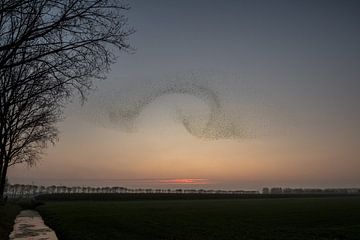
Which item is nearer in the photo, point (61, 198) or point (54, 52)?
point (54, 52)

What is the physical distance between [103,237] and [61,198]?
12511 centimetres

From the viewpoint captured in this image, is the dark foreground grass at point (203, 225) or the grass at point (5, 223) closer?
the grass at point (5, 223)

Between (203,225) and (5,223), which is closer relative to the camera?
(5,223)

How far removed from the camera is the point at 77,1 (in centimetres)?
1207

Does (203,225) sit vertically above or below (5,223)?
below

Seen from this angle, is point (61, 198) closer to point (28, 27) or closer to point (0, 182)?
point (0, 182)

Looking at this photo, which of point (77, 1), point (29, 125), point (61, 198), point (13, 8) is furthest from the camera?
point (61, 198)

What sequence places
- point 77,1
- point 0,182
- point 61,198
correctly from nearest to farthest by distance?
1. point 77,1
2. point 0,182
3. point 61,198

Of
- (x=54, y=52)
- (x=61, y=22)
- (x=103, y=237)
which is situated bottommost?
(x=103, y=237)

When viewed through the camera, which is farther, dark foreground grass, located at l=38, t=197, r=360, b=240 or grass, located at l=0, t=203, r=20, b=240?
dark foreground grass, located at l=38, t=197, r=360, b=240

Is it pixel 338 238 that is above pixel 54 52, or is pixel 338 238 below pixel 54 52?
below

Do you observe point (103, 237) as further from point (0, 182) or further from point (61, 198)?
point (61, 198)

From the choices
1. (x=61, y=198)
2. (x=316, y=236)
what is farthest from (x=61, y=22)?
(x=61, y=198)

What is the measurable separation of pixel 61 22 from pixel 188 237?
18187 mm
